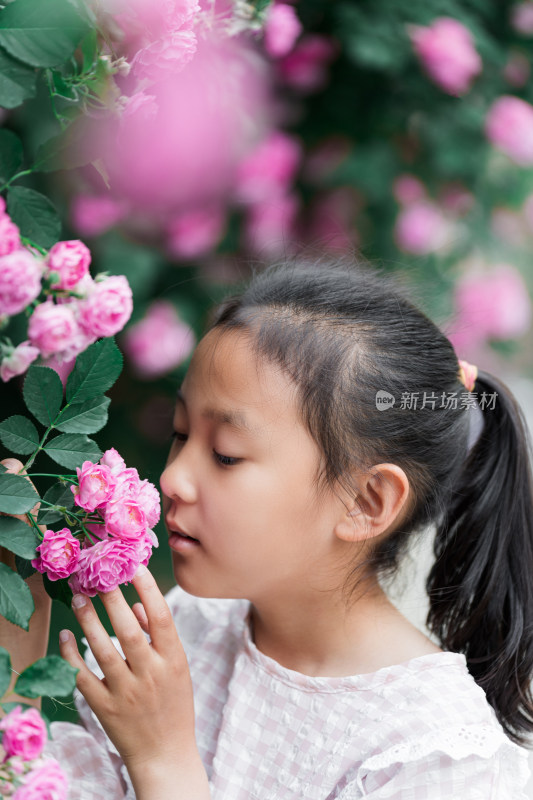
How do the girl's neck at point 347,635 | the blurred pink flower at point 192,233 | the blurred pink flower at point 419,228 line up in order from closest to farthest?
the girl's neck at point 347,635
the blurred pink flower at point 192,233
the blurred pink flower at point 419,228

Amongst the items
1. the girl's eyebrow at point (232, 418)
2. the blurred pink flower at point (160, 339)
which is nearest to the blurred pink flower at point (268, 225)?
the blurred pink flower at point (160, 339)

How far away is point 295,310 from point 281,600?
1.34 feet

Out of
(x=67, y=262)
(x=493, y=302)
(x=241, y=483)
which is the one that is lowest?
(x=493, y=302)

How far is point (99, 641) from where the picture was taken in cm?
96

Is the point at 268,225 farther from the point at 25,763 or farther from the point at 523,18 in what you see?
the point at 25,763

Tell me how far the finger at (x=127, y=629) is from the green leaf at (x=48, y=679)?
313 mm

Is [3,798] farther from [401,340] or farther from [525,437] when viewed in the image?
[525,437]

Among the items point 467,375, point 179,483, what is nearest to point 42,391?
point 179,483

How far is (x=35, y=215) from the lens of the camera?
632mm

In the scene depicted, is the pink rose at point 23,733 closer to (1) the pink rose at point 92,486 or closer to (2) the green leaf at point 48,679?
(2) the green leaf at point 48,679

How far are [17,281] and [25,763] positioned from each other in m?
0.34

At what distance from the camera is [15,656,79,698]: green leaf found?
0.60 metres

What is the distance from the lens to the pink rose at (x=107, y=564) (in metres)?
0.79

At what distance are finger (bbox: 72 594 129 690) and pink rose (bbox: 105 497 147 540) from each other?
7.0 inches
